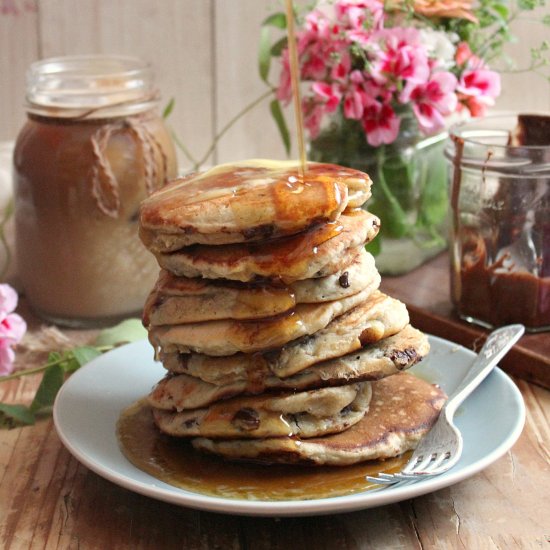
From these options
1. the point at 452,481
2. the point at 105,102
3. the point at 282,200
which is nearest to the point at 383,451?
the point at 452,481

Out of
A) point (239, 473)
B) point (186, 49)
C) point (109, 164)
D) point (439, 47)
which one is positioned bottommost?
point (239, 473)

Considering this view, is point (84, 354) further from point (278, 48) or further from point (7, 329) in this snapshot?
point (278, 48)

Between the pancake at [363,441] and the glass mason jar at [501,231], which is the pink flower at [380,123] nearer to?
the glass mason jar at [501,231]

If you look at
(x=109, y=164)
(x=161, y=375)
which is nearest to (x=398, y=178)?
(x=109, y=164)

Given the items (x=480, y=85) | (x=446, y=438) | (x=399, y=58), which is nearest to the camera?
(x=446, y=438)

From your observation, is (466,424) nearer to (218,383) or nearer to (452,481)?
(452,481)

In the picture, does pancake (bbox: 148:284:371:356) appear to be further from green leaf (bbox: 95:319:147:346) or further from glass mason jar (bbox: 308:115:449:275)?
glass mason jar (bbox: 308:115:449:275)

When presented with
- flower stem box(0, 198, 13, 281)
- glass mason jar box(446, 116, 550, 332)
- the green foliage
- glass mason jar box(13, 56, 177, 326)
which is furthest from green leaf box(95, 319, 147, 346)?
glass mason jar box(446, 116, 550, 332)
